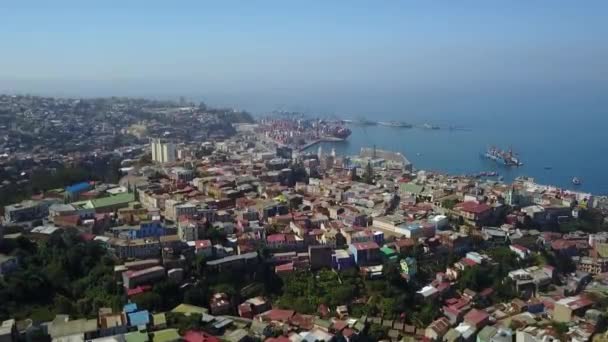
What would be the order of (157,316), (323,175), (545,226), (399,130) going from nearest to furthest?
(157,316)
(545,226)
(323,175)
(399,130)

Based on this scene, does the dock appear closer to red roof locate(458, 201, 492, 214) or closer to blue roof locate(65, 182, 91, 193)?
blue roof locate(65, 182, 91, 193)

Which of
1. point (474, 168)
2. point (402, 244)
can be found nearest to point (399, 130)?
point (474, 168)

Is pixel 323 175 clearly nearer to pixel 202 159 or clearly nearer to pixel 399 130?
pixel 202 159

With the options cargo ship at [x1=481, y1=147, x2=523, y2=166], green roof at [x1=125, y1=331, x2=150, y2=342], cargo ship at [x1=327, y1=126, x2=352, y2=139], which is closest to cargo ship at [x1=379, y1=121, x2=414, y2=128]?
cargo ship at [x1=327, y1=126, x2=352, y2=139]

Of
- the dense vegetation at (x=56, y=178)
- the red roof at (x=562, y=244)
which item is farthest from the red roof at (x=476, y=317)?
the dense vegetation at (x=56, y=178)

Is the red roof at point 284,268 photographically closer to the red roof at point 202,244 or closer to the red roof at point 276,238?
the red roof at point 276,238

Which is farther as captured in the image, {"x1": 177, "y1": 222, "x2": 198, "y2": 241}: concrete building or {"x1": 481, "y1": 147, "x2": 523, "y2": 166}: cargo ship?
{"x1": 481, "y1": 147, "x2": 523, "y2": 166}: cargo ship

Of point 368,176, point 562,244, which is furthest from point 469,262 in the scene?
point 368,176

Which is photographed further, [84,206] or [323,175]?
[323,175]
